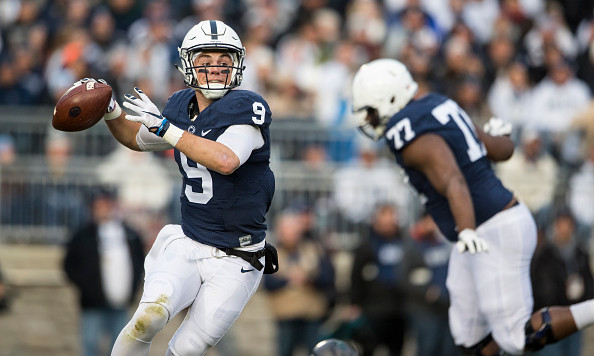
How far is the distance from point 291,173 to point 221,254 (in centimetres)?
494

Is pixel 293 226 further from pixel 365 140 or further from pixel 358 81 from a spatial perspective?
pixel 358 81

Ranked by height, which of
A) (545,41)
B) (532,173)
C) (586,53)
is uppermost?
(545,41)

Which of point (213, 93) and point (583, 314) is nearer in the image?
point (213, 93)

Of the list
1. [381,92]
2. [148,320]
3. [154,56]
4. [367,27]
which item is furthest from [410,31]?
[148,320]

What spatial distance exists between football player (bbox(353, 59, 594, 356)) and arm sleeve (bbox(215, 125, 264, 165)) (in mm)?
1389

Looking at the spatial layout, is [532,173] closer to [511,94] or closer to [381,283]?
[511,94]

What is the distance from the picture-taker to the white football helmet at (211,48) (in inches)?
244

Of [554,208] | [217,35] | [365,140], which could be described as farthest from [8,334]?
[217,35]

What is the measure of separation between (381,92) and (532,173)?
407 cm

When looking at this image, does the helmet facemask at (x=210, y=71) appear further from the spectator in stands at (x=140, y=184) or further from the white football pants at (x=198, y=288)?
the spectator in stands at (x=140, y=184)

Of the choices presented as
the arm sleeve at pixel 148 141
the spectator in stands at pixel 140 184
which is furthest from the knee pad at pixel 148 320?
the spectator in stands at pixel 140 184

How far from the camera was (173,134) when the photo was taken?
5859mm

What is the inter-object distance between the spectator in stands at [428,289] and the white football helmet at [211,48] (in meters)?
4.36

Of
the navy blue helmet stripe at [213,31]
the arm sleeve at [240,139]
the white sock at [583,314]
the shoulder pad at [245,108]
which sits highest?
the navy blue helmet stripe at [213,31]
